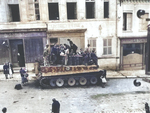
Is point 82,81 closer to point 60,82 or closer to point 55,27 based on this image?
point 60,82

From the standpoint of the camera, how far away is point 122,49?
17391mm

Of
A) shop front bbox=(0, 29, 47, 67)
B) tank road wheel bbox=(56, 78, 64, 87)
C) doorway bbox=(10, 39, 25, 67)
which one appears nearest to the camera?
tank road wheel bbox=(56, 78, 64, 87)

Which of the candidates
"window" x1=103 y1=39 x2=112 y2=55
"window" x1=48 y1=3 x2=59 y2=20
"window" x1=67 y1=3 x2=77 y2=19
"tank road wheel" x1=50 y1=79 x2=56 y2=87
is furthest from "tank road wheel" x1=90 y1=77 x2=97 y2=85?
"window" x1=48 y1=3 x2=59 y2=20

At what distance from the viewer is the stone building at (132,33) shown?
55.4 ft

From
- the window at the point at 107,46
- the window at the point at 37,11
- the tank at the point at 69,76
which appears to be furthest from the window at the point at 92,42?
the window at the point at 37,11

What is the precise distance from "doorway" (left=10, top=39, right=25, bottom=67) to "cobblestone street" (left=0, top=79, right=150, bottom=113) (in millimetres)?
4398

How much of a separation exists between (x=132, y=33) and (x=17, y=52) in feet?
41.3

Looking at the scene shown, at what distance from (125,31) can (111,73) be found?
4800mm

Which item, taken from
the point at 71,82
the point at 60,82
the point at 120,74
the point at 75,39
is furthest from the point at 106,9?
the point at 60,82

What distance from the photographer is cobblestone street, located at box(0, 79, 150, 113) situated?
29.8 ft

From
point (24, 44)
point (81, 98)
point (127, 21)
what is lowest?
point (81, 98)

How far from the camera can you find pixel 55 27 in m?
16.7

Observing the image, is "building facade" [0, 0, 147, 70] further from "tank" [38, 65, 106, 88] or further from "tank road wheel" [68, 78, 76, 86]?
"tank road wheel" [68, 78, 76, 86]

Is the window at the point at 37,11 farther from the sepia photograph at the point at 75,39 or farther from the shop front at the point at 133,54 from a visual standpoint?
the shop front at the point at 133,54
